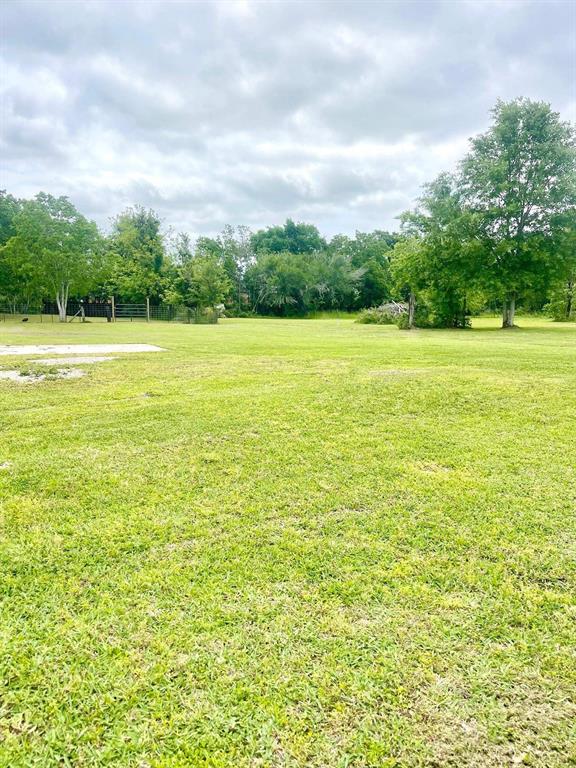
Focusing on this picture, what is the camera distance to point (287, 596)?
170 cm

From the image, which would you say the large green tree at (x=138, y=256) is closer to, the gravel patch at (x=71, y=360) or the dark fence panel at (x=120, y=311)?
the dark fence panel at (x=120, y=311)

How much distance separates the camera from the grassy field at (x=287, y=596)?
1.17 metres

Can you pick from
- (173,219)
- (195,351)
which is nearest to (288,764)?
(195,351)

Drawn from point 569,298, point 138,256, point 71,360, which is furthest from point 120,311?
point 569,298

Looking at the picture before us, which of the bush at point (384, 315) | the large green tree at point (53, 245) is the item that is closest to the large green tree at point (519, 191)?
the bush at point (384, 315)

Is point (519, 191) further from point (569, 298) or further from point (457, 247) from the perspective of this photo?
point (569, 298)

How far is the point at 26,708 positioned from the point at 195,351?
340 inches

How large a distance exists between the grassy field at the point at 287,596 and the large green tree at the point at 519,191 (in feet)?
64.2

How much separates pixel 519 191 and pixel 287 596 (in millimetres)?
23877

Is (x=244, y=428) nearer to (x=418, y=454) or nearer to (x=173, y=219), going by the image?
(x=418, y=454)

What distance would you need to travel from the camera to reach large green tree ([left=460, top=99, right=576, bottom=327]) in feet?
64.2

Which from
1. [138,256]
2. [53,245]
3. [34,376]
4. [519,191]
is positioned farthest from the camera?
[138,256]

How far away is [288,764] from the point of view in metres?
1.08

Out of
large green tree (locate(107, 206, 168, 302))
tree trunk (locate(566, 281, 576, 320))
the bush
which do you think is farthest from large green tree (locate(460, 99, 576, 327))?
large green tree (locate(107, 206, 168, 302))
